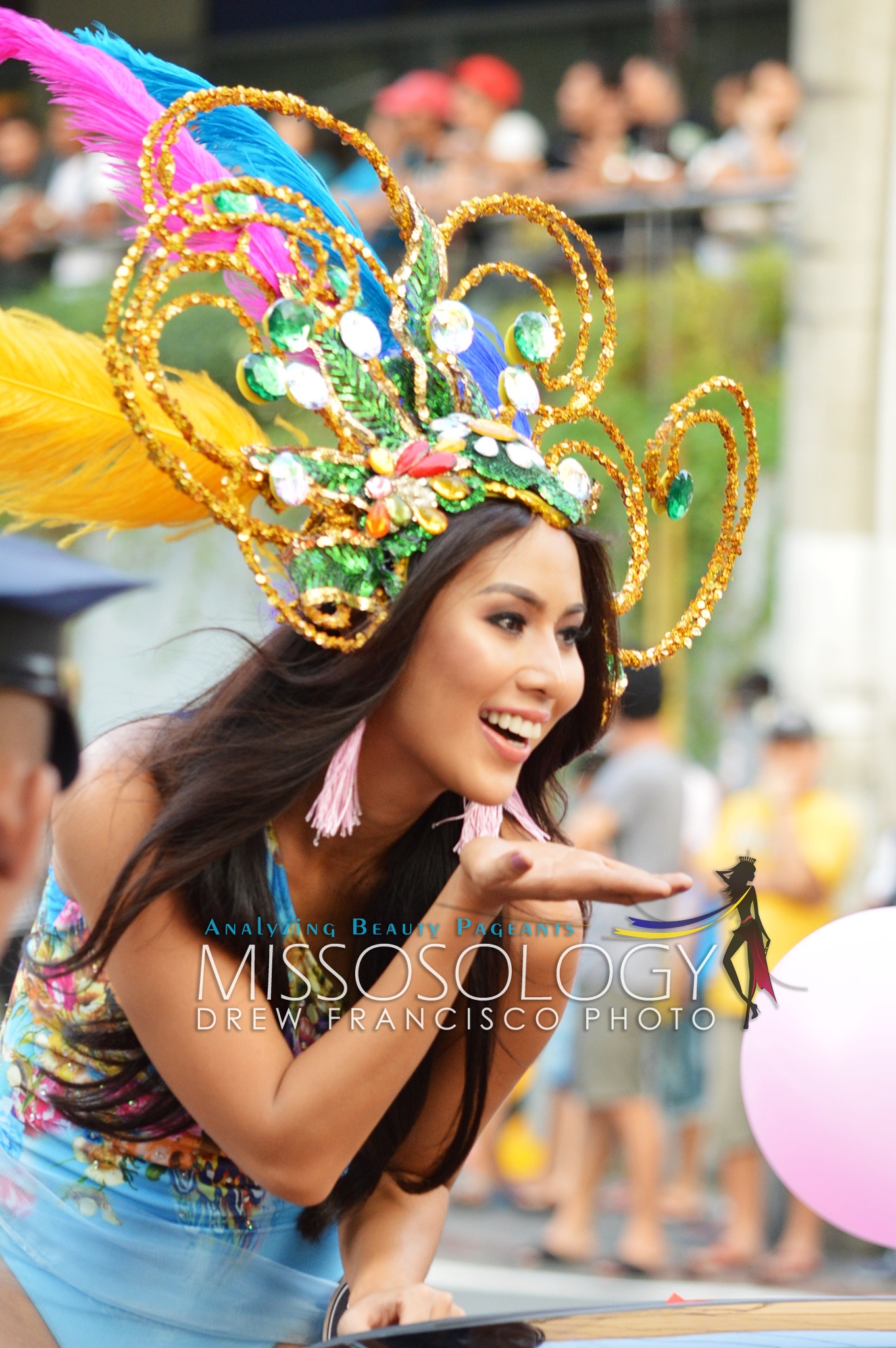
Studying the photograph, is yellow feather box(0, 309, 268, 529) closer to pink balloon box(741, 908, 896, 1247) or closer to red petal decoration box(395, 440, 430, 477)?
red petal decoration box(395, 440, 430, 477)

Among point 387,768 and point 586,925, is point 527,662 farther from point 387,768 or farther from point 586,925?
point 586,925

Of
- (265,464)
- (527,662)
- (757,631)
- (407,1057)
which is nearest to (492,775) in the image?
(527,662)

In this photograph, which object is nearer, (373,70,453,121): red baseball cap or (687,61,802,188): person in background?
(687,61,802,188): person in background

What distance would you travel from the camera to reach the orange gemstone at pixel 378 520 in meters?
1.79

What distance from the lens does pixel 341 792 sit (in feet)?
6.05

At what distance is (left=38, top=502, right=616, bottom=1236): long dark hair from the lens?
177cm

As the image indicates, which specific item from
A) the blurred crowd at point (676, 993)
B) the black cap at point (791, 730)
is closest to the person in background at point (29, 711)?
the blurred crowd at point (676, 993)

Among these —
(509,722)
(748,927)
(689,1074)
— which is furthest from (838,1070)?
(689,1074)

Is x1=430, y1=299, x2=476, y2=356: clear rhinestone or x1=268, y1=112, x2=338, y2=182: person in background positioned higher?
x1=268, y1=112, x2=338, y2=182: person in background

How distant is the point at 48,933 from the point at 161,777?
11.2 inches

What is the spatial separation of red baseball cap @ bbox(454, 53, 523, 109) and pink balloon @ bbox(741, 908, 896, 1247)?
6.43 m

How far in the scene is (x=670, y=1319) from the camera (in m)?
1.55

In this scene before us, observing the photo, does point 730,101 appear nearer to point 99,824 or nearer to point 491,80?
point 491,80

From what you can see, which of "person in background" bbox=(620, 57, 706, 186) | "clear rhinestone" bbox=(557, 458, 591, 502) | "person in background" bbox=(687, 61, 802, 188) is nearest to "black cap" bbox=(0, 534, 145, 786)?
"clear rhinestone" bbox=(557, 458, 591, 502)
